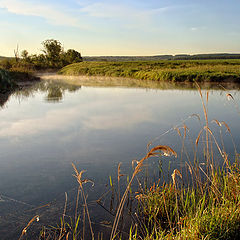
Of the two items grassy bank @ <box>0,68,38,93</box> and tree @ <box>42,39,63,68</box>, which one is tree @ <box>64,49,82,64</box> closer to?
tree @ <box>42,39,63,68</box>

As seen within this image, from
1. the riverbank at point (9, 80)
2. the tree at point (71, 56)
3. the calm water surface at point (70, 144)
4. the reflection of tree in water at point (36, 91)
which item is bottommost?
the calm water surface at point (70, 144)

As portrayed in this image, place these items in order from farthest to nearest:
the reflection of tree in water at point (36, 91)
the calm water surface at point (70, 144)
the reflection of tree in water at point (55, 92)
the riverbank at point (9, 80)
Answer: the riverbank at point (9, 80), the reflection of tree in water at point (55, 92), the reflection of tree in water at point (36, 91), the calm water surface at point (70, 144)

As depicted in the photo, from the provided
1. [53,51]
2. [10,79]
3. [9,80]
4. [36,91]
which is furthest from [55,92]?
[53,51]

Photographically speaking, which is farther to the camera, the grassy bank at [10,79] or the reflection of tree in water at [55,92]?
the grassy bank at [10,79]

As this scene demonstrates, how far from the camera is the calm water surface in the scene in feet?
14.1

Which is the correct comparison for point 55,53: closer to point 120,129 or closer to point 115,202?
point 120,129

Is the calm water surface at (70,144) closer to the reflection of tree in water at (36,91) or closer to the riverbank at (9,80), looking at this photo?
the reflection of tree in water at (36,91)

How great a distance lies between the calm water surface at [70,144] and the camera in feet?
14.1

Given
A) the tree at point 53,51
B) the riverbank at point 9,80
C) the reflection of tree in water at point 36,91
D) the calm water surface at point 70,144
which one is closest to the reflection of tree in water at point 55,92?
the reflection of tree in water at point 36,91

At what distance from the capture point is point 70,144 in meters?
7.28

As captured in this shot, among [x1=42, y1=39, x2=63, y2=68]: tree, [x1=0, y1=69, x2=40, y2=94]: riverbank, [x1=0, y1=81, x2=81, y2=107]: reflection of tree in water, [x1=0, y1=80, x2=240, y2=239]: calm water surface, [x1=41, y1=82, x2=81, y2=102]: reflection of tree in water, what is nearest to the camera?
[x1=0, y1=80, x2=240, y2=239]: calm water surface

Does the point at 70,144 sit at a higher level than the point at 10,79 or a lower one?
lower

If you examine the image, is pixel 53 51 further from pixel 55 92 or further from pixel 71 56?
pixel 55 92

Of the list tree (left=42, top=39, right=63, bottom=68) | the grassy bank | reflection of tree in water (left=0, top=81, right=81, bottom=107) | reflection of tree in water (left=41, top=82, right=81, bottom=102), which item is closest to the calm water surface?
reflection of tree in water (left=0, top=81, right=81, bottom=107)
